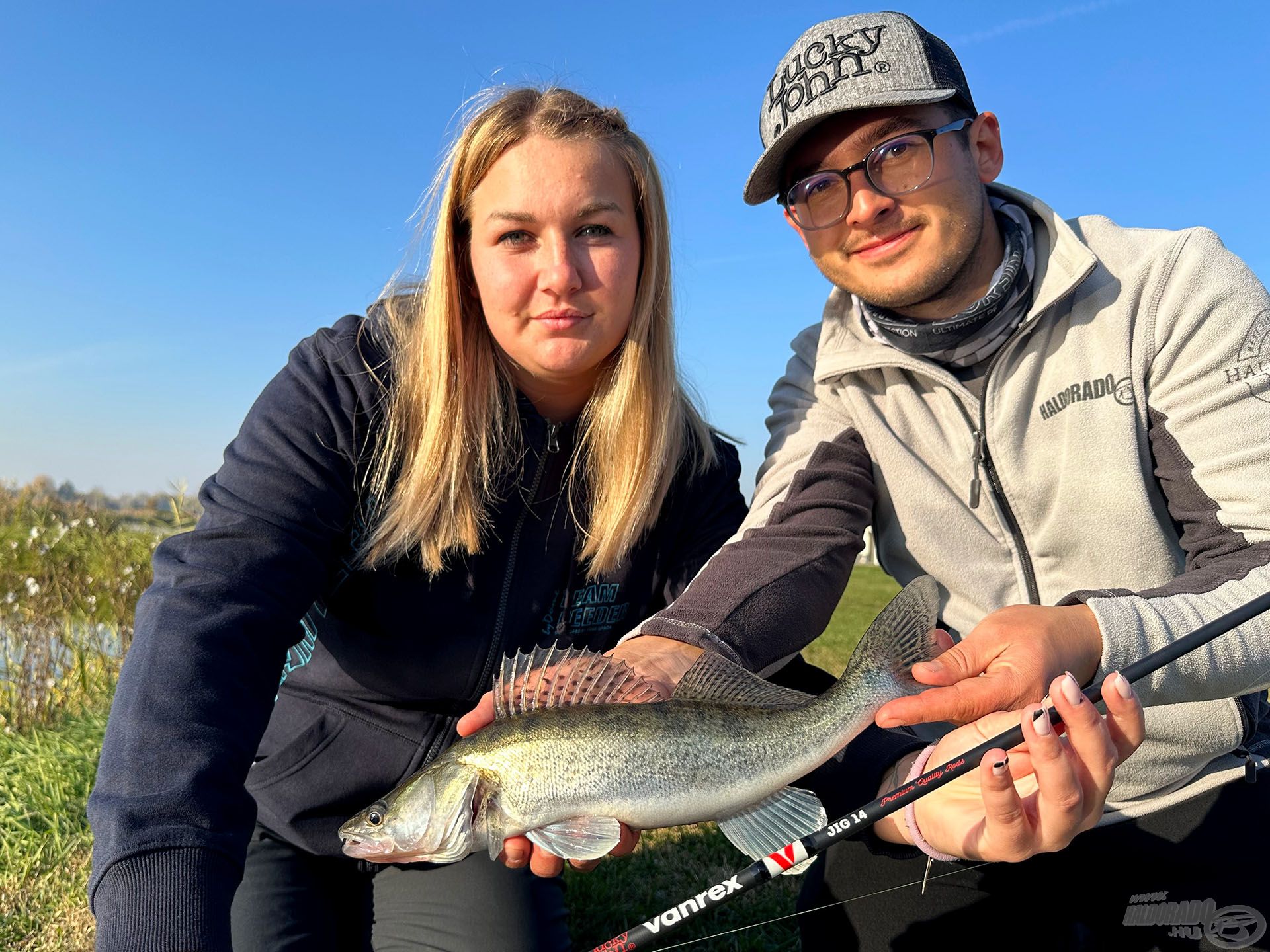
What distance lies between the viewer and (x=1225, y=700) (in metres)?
3.00

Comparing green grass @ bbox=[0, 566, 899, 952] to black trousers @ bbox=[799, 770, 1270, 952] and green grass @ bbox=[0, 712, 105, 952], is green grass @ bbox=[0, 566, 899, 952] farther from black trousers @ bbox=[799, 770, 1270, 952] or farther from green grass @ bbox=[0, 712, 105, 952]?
black trousers @ bbox=[799, 770, 1270, 952]

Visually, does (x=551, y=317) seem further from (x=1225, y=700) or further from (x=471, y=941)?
(x=1225, y=700)

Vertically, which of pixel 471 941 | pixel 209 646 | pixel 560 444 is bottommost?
pixel 471 941

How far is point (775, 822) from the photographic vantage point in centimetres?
250

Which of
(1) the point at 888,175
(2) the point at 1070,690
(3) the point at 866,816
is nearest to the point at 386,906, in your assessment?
(3) the point at 866,816

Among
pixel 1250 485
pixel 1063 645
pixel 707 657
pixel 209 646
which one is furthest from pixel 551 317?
pixel 1250 485

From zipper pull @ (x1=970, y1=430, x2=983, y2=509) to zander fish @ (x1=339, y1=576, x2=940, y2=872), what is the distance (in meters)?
0.84

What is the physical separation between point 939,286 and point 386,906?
2917 millimetres

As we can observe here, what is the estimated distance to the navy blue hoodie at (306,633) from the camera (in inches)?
85.4

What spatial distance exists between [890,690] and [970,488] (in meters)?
1.07

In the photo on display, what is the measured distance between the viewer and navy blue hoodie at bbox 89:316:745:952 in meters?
2.17

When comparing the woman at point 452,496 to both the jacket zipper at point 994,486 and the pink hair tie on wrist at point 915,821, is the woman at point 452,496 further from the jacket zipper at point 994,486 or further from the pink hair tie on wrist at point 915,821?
the pink hair tie on wrist at point 915,821

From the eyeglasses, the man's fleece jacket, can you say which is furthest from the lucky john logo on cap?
the man's fleece jacket

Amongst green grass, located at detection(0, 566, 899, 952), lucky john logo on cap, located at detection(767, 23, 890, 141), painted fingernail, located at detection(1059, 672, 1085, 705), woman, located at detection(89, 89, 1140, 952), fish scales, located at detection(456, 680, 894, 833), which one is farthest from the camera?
green grass, located at detection(0, 566, 899, 952)
